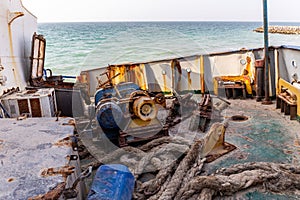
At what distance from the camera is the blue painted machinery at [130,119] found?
386 cm

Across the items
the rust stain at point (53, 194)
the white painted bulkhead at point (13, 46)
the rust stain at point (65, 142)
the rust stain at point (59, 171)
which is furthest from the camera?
the white painted bulkhead at point (13, 46)

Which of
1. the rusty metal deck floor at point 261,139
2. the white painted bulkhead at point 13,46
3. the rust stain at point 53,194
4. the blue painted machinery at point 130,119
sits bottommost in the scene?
the rusty metal deck floor at point 261,139

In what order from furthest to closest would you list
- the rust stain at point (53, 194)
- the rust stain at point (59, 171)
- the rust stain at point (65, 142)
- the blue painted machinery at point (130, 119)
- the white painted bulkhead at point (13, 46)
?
the white painted bulkhead at point (13, 46)
the blue painted machinery at point (130, 119)
the rust stain at point (65, 142)
the rust stain at point (59, 171)
the rust stain at point (53, 194)

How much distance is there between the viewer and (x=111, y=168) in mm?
2336

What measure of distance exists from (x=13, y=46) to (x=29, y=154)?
13.4 feet

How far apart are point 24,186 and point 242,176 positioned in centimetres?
213

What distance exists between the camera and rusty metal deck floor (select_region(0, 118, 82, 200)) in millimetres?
1488

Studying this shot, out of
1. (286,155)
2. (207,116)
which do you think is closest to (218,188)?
(286,155)

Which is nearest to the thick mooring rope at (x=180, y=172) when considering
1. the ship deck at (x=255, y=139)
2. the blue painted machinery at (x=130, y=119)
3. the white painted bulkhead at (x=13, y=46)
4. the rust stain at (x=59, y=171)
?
the ship deck at (x=255, y=139)

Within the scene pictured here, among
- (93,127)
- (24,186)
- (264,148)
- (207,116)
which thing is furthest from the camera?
(207,116)

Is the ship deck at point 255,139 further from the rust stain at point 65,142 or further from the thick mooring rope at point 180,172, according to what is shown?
the rust stain at point 65,142

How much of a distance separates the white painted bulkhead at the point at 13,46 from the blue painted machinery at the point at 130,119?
1.67 m

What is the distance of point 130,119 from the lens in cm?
396

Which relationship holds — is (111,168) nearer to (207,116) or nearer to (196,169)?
(196,169)
